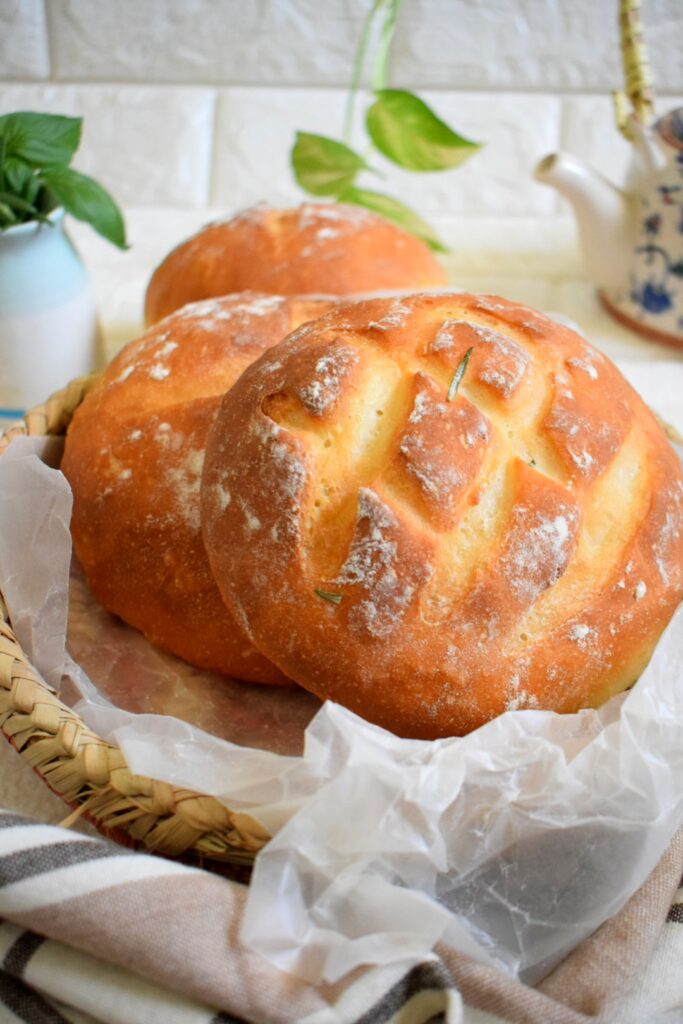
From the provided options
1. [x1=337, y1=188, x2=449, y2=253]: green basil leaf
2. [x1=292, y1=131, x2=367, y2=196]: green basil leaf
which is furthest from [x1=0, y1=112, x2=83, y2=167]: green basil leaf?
[x1=337, y1=188, x2=449, y2=253]: green basil leaf

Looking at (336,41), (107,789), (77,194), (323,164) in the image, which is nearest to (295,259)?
(77,194)

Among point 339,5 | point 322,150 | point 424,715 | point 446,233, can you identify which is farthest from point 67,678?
point 339,5

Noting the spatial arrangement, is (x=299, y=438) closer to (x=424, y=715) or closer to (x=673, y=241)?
(x=424, y=715)

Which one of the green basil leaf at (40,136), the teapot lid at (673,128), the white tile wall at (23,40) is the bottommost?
the white tile wall at (23,40)

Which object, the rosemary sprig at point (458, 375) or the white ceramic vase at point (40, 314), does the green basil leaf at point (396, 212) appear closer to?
the white ceramic vase at point (40, 314)

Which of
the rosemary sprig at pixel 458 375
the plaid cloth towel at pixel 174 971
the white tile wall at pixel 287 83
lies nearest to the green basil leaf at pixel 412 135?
the white tile wall at pixel 287 83

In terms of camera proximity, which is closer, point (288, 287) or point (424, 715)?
point (424, 715)

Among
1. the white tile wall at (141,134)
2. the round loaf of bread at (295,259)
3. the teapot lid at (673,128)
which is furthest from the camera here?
the white tile wall at (141,134)
